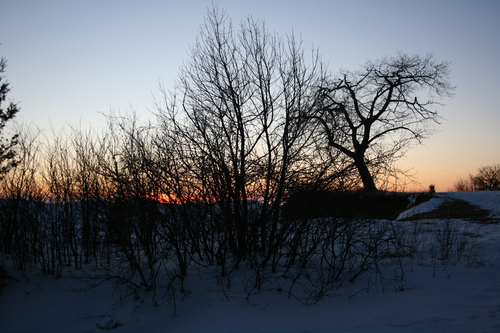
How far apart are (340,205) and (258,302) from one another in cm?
261

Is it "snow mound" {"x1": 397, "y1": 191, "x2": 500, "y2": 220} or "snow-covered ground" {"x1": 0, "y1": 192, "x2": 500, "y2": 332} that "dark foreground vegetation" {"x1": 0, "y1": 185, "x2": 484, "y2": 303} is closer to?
"snow-covered ground" {"x1": 0, "y1": 192, "x2": 500, "y2": 332}

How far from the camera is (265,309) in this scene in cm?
593

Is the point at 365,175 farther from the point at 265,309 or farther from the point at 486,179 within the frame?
the point at 486,179

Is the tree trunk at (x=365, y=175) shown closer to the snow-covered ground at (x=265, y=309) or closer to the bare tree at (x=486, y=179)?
the snow-covered ground at (x=265, y=309)

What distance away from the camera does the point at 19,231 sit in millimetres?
8047

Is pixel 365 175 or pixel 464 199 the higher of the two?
pixel 365 175

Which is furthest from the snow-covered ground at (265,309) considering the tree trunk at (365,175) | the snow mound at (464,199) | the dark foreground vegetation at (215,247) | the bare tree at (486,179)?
the bare tree at (486,179)

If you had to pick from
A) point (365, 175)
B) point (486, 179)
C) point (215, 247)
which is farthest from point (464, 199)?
point (486, 179)

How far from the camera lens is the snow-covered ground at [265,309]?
207 inches

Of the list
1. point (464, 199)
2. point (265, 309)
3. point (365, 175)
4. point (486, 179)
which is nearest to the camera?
point (265, 309)

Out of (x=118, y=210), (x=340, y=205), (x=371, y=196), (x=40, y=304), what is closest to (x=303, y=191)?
(x=340, y=205)

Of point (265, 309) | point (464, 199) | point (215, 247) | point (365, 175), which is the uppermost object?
point (365, 175)

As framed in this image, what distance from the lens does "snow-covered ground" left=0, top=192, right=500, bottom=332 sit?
17.3 feet

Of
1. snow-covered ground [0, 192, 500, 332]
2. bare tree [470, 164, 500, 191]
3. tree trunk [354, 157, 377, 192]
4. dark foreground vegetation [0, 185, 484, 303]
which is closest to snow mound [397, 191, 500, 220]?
dark foreground vegetation [0, 185, 484, 303]
